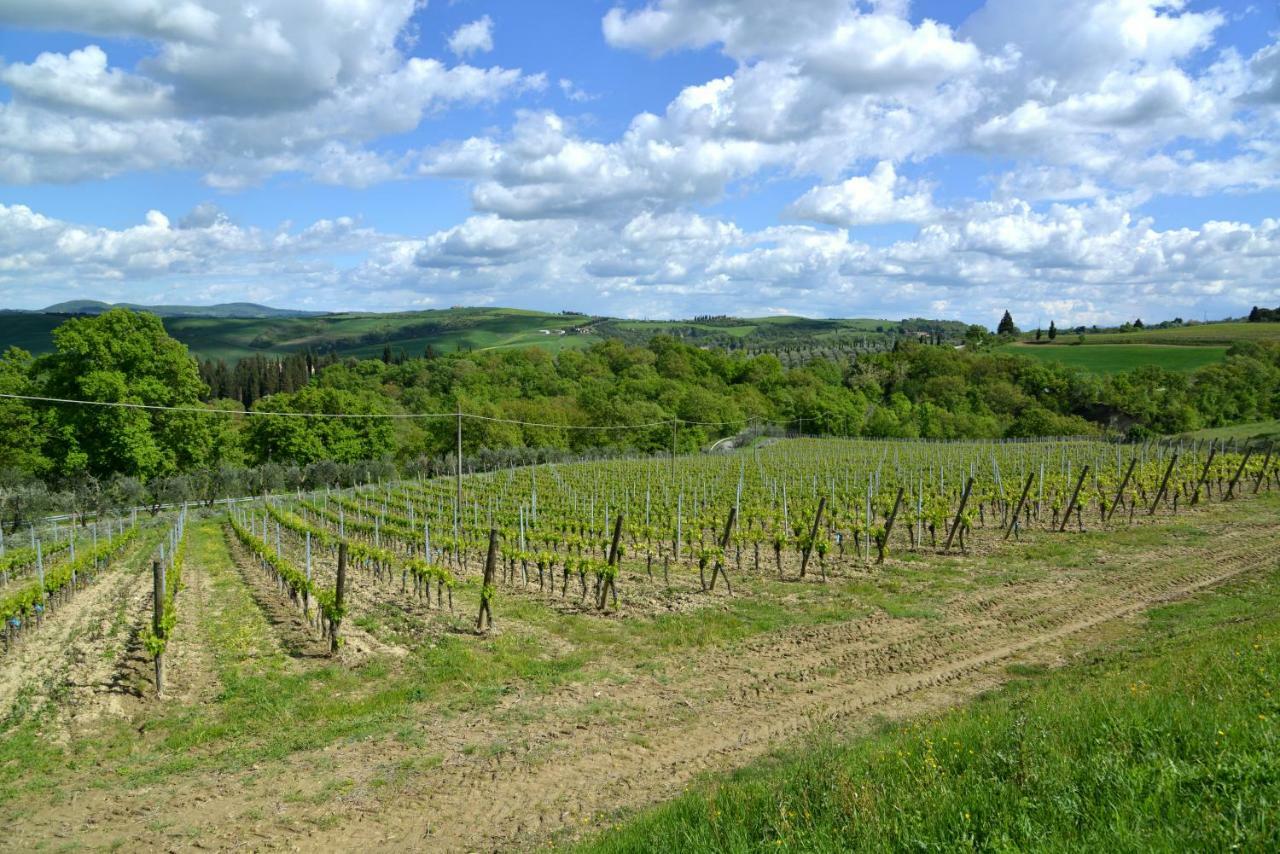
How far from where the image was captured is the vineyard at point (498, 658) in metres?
7.48

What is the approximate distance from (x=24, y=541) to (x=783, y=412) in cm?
7123

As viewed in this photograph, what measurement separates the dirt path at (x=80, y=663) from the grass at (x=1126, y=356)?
3899 inches

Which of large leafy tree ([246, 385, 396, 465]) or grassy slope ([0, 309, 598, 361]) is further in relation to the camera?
grassy slope ([0, 309, 598, 361])

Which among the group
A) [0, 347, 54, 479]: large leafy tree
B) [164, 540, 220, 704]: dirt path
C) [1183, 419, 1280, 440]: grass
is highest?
[0, 347, 54, 479]: large leafy tree

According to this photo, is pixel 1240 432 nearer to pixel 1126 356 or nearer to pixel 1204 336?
pixel 1126 356

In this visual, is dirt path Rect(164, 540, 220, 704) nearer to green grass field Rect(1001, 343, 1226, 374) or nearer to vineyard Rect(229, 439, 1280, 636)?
vineyard Rect(229, 439, 1280, 636)

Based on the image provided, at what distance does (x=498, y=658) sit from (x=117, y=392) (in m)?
31.4

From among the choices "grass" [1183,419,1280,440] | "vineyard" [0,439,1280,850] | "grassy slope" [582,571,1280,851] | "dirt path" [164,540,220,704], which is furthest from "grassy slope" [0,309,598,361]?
"grassy slope" [582,571,1280,851]

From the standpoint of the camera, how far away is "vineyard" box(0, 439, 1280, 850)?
295 inches

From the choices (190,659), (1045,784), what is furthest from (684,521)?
(1045,784)

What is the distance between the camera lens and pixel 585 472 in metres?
42.4

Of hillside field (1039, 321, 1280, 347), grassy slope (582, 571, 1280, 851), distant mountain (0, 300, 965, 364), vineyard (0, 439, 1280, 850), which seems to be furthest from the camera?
distant mountain (0, 300, 965, 364)

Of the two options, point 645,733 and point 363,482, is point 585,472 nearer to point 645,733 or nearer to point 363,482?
point 363,482

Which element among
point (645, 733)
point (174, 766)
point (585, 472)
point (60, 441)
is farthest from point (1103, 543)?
point (60, 441)
